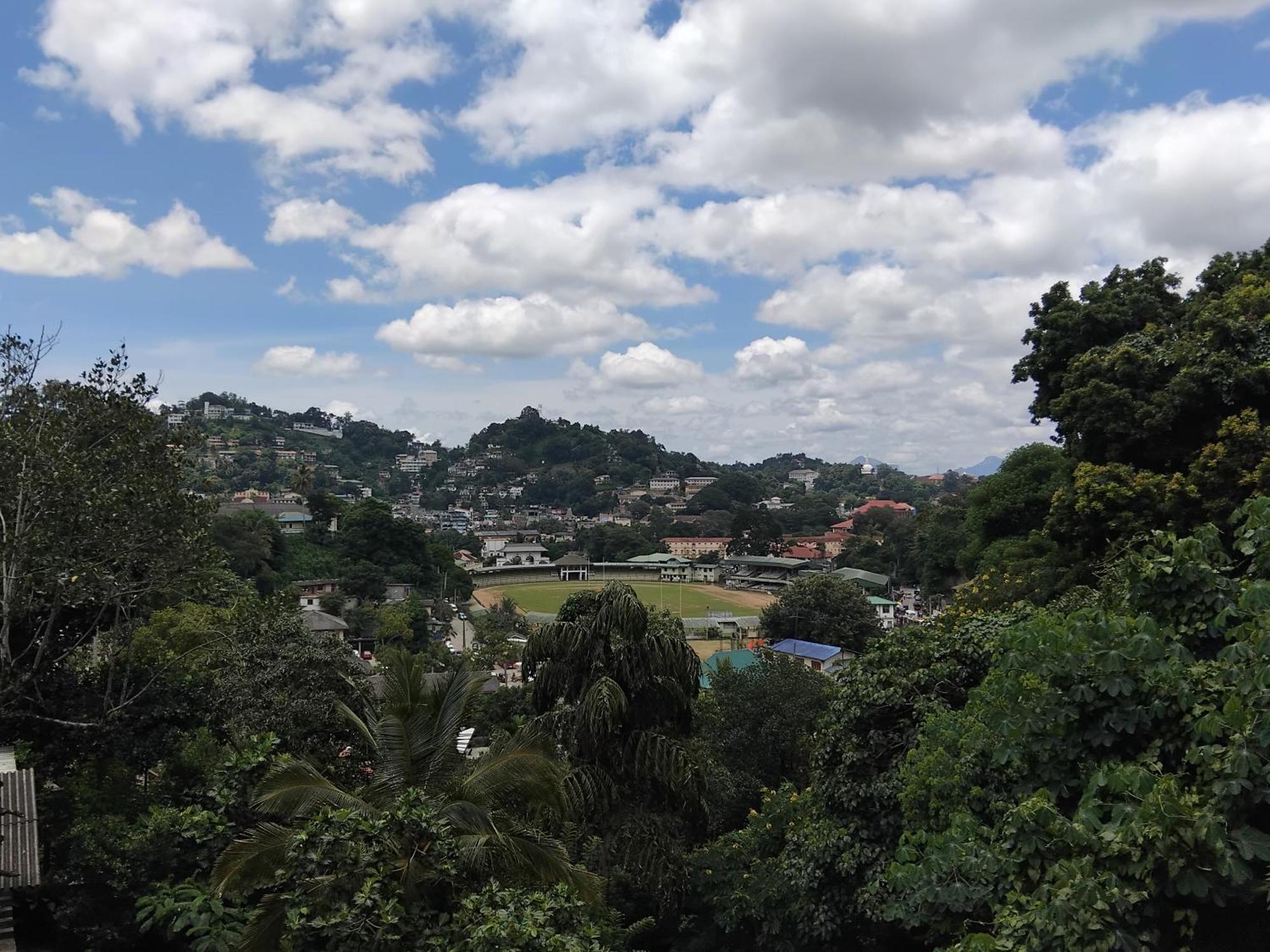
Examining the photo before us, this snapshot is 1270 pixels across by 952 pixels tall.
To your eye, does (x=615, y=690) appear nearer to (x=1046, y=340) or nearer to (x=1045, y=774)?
(x=1045, y=774)

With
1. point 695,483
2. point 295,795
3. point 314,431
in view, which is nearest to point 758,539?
point 695,483

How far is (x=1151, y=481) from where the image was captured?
11.2 metres

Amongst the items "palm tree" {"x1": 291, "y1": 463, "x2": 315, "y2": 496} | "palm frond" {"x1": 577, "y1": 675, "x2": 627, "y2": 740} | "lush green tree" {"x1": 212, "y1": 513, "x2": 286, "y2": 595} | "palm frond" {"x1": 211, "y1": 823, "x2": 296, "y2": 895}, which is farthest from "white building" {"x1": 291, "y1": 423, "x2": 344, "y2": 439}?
"palm frond" {"x1": 211, "y1": 823, "x2": 296, "y2": 895}

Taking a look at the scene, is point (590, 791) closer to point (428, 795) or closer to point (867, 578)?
point (428, 795)

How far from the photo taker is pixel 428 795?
6.87 meters

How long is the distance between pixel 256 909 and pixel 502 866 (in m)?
1.60

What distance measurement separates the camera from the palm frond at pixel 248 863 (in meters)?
5.90

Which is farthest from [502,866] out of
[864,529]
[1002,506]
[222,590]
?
[864,529]

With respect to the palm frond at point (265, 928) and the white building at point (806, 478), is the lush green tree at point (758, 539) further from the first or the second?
the white building at point (806, 478)

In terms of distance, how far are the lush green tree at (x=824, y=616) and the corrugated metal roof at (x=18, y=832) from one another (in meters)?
31.5

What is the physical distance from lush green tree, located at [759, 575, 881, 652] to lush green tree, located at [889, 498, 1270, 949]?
101 feet

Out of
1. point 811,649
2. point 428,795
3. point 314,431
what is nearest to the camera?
point 428,795

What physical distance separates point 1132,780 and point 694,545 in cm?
9065

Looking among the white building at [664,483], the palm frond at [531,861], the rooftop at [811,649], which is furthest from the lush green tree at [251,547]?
the white building at [664,483]
